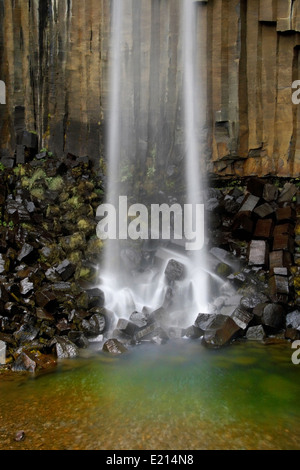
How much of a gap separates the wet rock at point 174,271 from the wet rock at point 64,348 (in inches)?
155

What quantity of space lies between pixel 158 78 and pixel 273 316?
36.2 feet

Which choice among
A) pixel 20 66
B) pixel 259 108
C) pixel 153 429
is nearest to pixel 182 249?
pixel 259 108

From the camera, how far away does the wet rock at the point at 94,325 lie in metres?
9.13

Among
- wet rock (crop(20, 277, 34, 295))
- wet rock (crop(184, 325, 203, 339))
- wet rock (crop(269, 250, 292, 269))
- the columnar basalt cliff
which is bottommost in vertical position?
wet rock (crop(184, 325, 203, 339))

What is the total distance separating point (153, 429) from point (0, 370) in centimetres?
382

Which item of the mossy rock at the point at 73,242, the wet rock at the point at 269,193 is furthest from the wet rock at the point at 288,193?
the mossy rock at the point at 73,242

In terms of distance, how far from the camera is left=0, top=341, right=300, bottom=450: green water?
4.57 metres

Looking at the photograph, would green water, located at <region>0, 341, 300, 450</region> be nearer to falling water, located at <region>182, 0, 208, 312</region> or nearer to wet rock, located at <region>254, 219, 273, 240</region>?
wet rock, located at <region>254, 219, 273, 240</region>

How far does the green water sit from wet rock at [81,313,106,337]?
126 centimetres

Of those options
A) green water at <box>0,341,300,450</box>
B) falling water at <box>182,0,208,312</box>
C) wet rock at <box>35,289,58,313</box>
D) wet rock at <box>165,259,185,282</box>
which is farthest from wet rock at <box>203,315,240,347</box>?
falling water at <box>182,0,208,312</box>

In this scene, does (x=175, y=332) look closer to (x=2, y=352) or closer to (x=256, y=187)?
(x=2, y=352)

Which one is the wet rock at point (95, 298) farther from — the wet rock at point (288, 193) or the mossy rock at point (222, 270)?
the wet rock at point (288, 193)

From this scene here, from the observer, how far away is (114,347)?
8188 millimetres

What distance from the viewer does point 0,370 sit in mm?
7125
